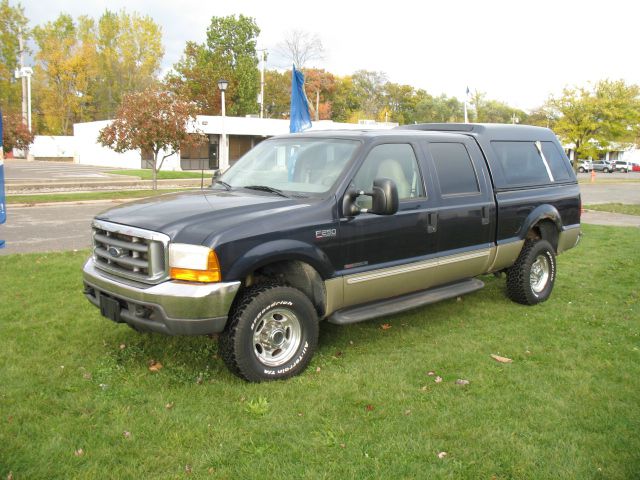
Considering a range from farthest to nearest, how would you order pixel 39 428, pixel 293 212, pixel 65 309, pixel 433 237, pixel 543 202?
1. pixel 543 202
2. pixel 65 309
3. pixel 433 237
4. pixel 293 212
5. pixel 39 428

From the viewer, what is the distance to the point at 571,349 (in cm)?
548

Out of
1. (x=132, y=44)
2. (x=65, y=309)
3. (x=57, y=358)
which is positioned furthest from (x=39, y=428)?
(x=132, y=44)

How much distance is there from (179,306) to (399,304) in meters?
2.18

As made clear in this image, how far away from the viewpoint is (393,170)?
5.48 metres

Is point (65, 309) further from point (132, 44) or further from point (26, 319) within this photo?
point (132, 44)

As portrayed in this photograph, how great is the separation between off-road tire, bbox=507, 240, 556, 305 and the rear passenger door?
80 cm

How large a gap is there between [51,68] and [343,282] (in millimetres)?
59158

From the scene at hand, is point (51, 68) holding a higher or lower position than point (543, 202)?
higher

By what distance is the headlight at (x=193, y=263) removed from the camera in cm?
415

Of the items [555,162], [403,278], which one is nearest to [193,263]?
[403,278]

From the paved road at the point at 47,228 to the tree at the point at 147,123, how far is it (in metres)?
3.70

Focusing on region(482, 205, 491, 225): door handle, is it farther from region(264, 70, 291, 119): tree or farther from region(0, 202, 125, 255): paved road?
region(264, 70, 291, 119): tree

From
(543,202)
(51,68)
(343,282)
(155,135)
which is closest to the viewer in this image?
(343,282)

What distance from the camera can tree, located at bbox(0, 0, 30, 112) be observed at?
181 feet
